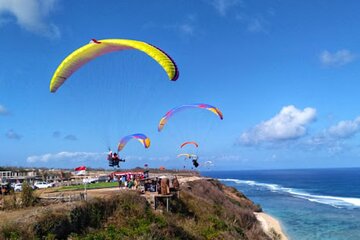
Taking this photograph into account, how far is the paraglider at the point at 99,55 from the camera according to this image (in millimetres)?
17578

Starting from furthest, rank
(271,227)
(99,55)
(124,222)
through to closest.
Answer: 1. (271,227)
2. (99,55)
3. (124,222)

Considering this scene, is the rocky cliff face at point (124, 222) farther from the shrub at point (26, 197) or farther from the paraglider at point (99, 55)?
the paraglider at point (99, 55)

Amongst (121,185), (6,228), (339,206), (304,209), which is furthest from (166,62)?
(339,206)

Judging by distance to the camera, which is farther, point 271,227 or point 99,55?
point 271,227

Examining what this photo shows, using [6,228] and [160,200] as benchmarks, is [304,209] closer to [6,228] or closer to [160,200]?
[160,200]

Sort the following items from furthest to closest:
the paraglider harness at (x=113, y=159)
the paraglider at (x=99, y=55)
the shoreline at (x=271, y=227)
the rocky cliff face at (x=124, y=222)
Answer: the shoreline at (x=271, y=227) → the paraglider harness at (x=113, y=159) → the paraglider at (x=99, y=55) → the rocky cliff face at (x=124, y=222)

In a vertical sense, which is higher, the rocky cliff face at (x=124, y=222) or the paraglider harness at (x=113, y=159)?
the paraglider harness at (x=113, y=159)

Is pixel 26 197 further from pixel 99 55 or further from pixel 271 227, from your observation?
pixel 271 227

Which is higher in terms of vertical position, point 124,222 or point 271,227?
point 124,222

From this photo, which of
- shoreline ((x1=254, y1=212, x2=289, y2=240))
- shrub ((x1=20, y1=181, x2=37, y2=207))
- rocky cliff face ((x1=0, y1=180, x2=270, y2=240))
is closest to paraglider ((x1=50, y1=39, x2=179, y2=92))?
shrub ((x1=20, y1=181, x2=37, y2=207))

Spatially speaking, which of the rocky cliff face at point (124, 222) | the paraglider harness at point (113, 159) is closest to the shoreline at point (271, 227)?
the rocky cliff face at point (124, 222)

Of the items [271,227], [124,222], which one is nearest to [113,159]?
[124,222]

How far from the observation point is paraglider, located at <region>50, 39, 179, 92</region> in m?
17.6

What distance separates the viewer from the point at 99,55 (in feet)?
64.5
